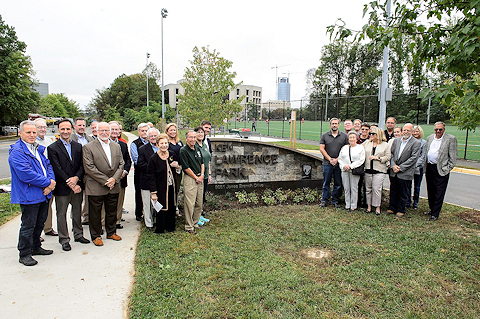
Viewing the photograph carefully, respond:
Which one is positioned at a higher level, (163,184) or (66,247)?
(163,184)

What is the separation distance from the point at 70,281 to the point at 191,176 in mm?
2385

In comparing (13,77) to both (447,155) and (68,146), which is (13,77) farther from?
(447,155)

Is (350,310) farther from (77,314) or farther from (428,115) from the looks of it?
(428,115)

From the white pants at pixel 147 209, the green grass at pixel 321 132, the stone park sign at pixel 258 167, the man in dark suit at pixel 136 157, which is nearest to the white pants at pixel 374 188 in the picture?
the stone park sign at pixel 258 167

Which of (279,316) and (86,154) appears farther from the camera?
(86,154)

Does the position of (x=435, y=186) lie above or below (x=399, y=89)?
below

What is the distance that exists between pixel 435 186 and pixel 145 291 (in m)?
5.89

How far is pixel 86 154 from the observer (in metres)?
4.83

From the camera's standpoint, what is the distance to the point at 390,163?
6.54 m

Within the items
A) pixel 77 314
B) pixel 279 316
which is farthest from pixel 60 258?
pixel 279 316

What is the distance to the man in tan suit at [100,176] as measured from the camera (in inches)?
191

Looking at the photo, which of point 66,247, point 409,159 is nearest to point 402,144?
point 409,159

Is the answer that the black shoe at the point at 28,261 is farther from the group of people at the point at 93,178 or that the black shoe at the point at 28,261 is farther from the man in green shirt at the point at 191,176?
the man in green shirt at the point at 191,176

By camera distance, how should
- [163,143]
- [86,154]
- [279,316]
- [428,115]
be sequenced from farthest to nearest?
[428,115] → [163,143] → [86,154] → [279,316]
